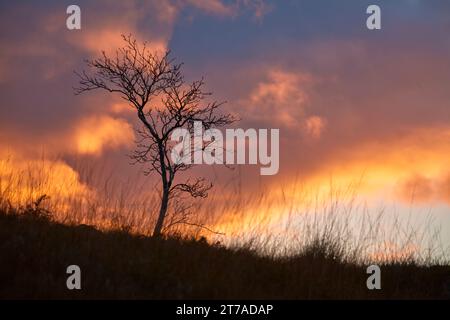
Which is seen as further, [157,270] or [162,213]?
[162,213]

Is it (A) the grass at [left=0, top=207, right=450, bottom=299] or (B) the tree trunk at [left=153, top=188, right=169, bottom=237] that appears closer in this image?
(A) the grass at [left=0, top=207, right=450, bottom=299]

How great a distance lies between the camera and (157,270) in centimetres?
847

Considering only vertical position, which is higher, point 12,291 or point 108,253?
point 108,253

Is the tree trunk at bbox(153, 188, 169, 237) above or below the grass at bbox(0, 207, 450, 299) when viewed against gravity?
above

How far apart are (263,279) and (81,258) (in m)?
2.92

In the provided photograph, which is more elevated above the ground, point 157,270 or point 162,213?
point 162,213

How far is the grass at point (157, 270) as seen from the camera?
7.77m

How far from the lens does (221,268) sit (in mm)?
8922

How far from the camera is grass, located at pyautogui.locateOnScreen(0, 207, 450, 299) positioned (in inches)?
306

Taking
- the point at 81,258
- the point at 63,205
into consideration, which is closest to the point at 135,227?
the point at 63,205

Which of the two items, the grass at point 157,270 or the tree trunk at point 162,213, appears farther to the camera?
the tree trunk at point 162,213
